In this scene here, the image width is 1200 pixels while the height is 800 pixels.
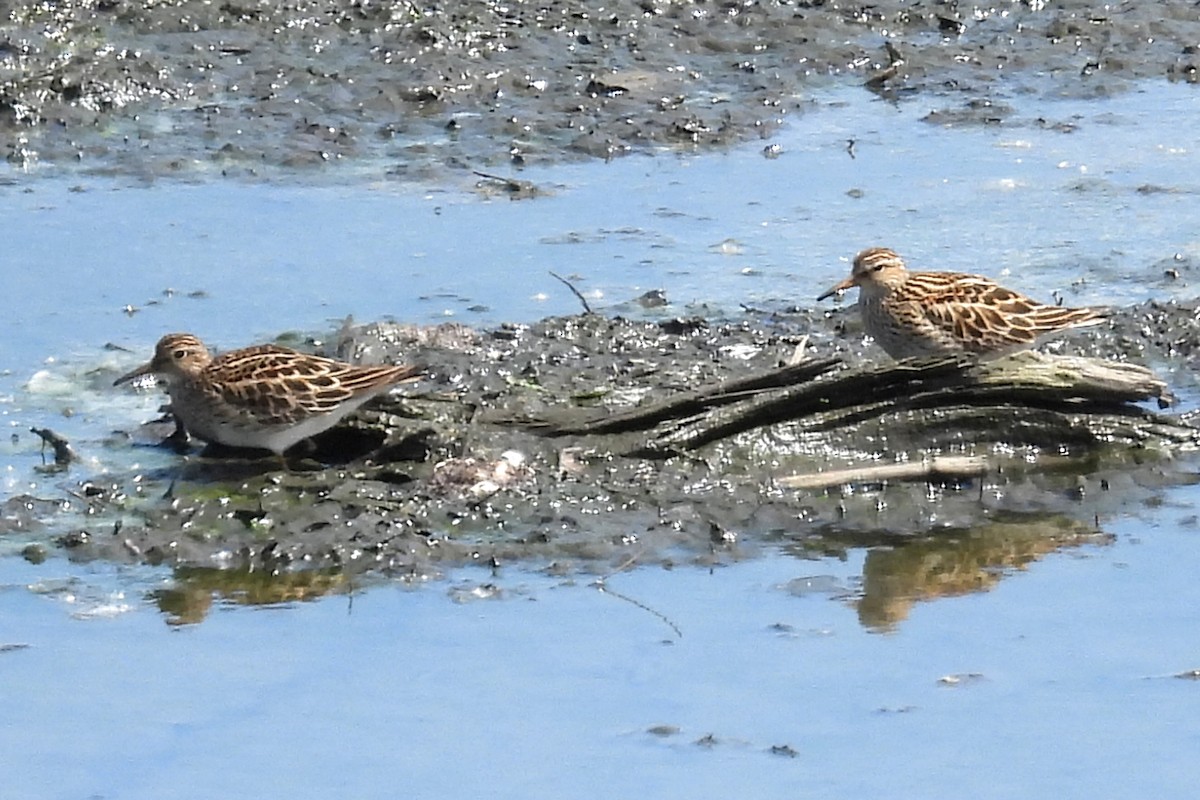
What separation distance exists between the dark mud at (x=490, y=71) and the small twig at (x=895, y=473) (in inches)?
201

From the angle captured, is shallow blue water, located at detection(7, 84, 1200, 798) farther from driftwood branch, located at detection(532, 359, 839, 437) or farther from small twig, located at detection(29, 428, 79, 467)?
driftwood branch, located at detection(532, 359, 839, 437)

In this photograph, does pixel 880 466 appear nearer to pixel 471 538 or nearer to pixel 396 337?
pixel 471 538

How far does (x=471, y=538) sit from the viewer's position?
9422mm

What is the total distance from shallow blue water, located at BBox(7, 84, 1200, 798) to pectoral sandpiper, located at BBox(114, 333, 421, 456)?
1.37 feet

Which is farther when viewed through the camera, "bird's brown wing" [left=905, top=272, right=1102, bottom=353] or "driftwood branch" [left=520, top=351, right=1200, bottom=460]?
"bird's brown wing" [left=905, top=272, right=1102, bottom=353]

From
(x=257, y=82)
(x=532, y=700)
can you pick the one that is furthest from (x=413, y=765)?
(x=257, y=82)

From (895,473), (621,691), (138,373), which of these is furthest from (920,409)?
(138,373)

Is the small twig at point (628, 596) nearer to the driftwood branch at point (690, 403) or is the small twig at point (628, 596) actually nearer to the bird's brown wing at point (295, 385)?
the driftwood branch at point (690, 403)

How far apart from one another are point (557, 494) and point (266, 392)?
128cm

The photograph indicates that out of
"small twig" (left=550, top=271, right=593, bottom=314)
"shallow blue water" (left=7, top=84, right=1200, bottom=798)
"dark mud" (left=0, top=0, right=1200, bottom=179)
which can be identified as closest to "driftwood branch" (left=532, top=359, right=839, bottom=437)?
"shallow blue water" (left=7, top=84, right=1200, bottom=798)

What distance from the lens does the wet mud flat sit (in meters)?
9.33

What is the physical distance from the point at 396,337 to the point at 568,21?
6.01 metres

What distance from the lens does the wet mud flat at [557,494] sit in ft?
30.6

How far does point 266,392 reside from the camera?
32.3 feet
